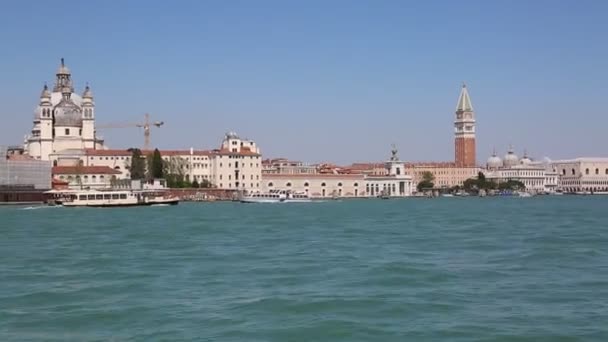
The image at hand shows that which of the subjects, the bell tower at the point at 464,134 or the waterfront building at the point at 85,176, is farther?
the bell tower at the point at 464,134

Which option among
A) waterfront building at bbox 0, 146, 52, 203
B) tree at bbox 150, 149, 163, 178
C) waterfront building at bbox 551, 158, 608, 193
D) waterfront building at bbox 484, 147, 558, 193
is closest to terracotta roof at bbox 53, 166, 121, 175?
waterfront building at bbox 0, 146, 52, 203

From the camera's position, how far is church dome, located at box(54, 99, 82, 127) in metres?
75.8

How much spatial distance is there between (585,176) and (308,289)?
118 metres

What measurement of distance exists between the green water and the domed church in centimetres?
5566

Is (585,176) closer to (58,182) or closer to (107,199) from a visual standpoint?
(58,182)

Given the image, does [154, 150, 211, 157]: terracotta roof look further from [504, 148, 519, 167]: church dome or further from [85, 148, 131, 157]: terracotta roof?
[504, 148, 519, 167]: church dome

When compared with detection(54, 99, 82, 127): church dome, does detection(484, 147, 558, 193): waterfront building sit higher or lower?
lower

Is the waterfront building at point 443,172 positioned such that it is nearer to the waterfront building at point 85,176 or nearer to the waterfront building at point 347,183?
the waterfront building at point 347,183

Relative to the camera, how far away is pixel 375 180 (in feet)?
330

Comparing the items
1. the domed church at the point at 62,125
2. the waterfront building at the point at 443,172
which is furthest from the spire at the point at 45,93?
the waterfront building at the point at 443,172

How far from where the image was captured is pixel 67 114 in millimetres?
75938

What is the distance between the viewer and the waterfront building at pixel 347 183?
8944 cm

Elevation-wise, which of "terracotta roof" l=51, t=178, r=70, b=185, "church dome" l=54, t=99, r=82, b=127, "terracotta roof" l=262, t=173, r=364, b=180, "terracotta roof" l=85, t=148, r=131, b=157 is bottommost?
"terracotta roof" l=51, t=178, r=70, b=185

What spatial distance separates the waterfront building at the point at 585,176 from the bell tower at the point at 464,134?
13.4 metres
